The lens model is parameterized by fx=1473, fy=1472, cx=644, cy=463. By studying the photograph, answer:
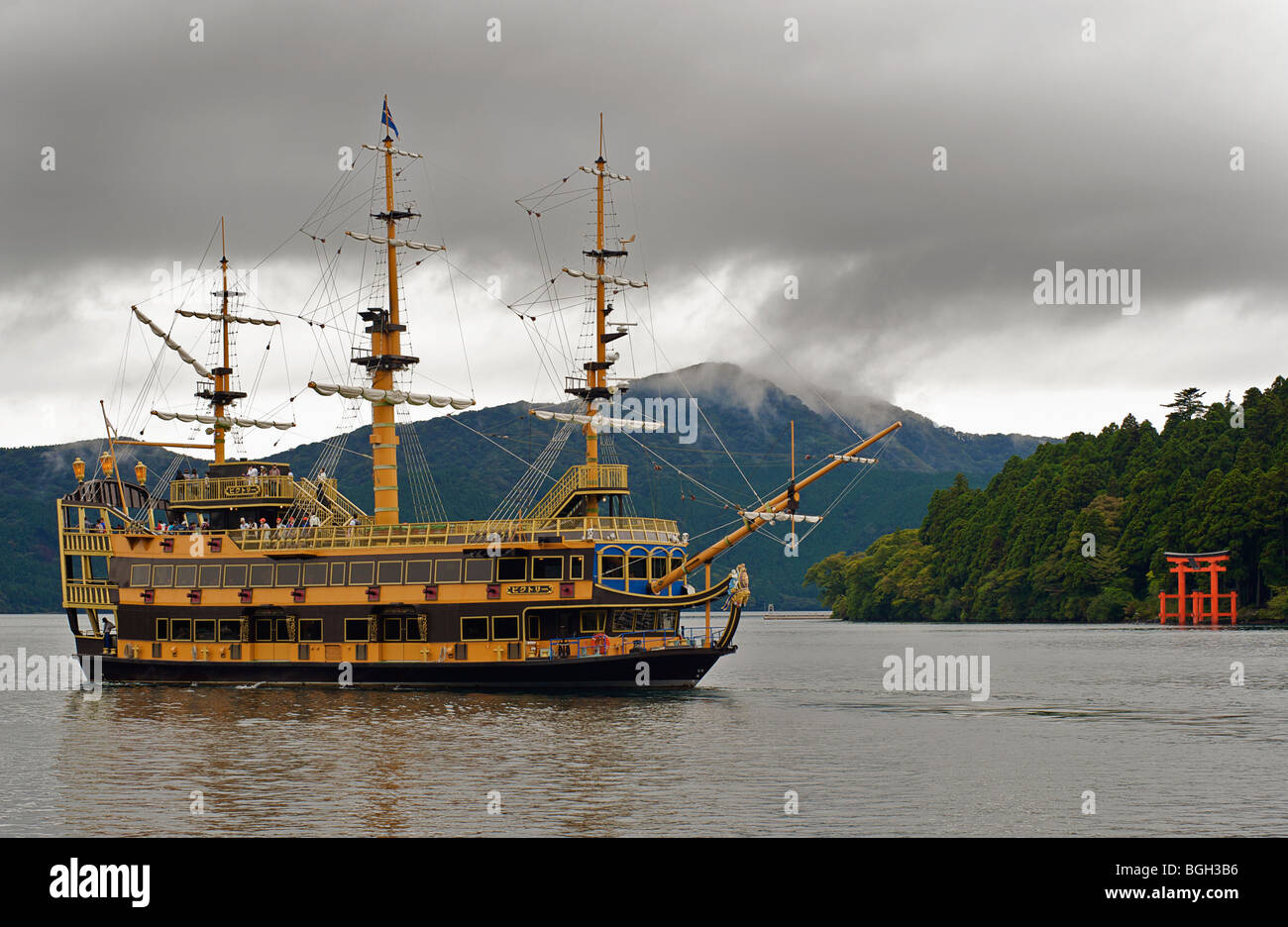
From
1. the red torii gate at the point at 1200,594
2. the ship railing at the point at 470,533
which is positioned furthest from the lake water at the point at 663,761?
the red torii gate at the point at 1200,594

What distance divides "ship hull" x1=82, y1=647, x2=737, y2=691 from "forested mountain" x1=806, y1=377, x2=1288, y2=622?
8769cm

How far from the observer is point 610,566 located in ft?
206

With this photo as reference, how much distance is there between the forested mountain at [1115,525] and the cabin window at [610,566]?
90085 mm

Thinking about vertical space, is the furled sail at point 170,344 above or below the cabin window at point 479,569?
above

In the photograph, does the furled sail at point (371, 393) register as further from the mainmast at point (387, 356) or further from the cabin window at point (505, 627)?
the cabin window at point (505, 627)

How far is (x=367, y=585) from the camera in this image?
216ft

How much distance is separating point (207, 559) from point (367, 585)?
9.80 m

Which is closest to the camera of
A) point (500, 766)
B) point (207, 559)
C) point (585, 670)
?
point (500, 766)

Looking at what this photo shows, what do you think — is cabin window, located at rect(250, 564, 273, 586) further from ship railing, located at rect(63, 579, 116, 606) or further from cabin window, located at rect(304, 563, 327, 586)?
ship railing, located at rect(63, 579, 116, 606)

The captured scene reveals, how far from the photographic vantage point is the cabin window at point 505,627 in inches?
2501

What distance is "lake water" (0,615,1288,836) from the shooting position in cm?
3397

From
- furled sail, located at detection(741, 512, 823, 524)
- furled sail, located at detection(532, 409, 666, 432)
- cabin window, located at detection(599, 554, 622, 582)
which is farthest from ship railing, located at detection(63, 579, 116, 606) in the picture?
furled sail, located at detection(741, 512, 823, 524)
